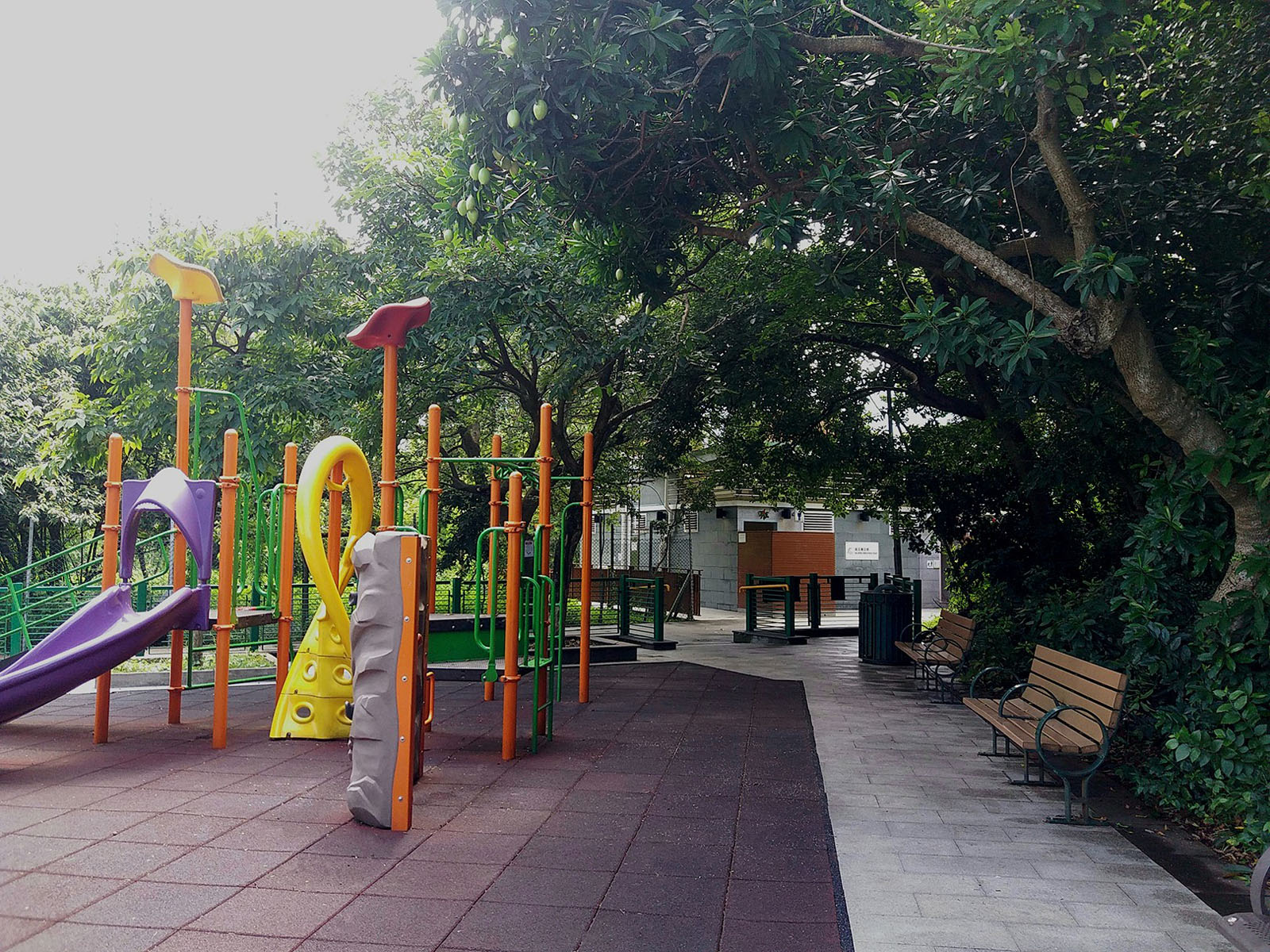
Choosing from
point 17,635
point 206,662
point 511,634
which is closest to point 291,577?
point 511,634

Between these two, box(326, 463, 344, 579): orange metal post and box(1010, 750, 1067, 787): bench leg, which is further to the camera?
box(326, 463, 344, 579): orange metal post

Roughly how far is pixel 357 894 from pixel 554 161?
16.8 ft

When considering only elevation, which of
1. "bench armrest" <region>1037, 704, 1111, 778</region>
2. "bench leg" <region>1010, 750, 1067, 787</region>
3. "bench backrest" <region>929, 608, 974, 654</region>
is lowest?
"bench leg" <region>1010, 750, 1067, 787</region>

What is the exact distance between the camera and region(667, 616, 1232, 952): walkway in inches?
154

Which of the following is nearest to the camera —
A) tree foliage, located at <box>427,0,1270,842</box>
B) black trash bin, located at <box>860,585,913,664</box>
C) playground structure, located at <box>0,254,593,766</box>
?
tree foliage, located at <box>427,0,1270,842</box>

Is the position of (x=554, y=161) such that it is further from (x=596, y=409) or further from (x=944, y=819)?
(x=596, y=409)

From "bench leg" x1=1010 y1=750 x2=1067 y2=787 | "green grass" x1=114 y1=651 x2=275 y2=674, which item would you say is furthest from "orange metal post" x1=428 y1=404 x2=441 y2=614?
"green grass" x1=114 y1=651 x2=275 y2=674

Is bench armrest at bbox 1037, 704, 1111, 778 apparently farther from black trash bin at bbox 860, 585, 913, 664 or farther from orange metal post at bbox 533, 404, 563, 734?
black trash bin at bbox 860, 585, 913, 664

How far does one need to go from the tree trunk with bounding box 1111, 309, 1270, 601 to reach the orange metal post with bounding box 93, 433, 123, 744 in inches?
278

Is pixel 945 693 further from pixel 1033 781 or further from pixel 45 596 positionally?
pixel 45 596

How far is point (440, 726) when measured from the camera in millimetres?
8266

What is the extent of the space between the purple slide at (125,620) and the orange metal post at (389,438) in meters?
1.26

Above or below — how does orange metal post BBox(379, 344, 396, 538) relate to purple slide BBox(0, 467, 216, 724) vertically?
above

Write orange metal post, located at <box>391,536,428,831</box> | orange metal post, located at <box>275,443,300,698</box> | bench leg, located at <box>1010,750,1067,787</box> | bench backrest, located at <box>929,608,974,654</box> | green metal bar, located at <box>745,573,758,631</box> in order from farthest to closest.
Answer: green metal bar, located at <box>745,573,758,631</box>, bench backrest, located at <box>929,608,974,654</box>, orange metal post, located at <box>275,443,300,698</box>, bench leg, located at <box>1010,750,1067,787</box>, orange metal post, located at <box>391,536,428,831</box>
